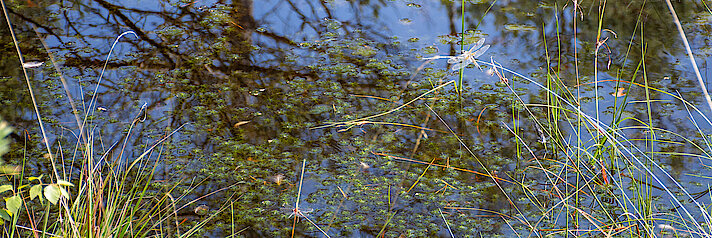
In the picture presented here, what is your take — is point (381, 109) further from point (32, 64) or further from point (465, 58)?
point (32, 64)

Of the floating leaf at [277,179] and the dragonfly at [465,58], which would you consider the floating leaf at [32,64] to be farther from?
the dragonfly at [465,58]

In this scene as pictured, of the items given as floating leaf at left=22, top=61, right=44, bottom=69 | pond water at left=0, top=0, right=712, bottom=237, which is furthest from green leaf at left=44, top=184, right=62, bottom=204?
floating leaf at left=22, top=61, right=44, bottom=69

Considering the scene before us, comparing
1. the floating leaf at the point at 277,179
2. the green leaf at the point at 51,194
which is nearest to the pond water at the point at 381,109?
the floating leaf at the point at 277,179

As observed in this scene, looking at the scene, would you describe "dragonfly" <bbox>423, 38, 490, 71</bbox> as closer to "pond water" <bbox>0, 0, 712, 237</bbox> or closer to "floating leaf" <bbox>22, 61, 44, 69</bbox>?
"pond water" <bbox>0, 0, 712, 237</bbox>

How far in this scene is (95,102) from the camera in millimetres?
2383

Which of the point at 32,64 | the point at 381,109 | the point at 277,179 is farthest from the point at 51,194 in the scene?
the point at 32,64

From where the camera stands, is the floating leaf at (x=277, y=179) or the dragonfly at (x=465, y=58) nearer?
the dragonfly at (x=465, y=58)

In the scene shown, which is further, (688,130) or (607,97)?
(607,97)

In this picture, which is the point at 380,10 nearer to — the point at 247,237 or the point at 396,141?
the point at 396,141

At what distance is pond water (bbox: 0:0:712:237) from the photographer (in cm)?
187

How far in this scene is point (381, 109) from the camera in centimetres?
241

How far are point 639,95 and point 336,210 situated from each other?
1.39m

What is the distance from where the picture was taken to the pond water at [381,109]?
1.87 m

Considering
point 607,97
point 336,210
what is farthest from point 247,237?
point 607,97
